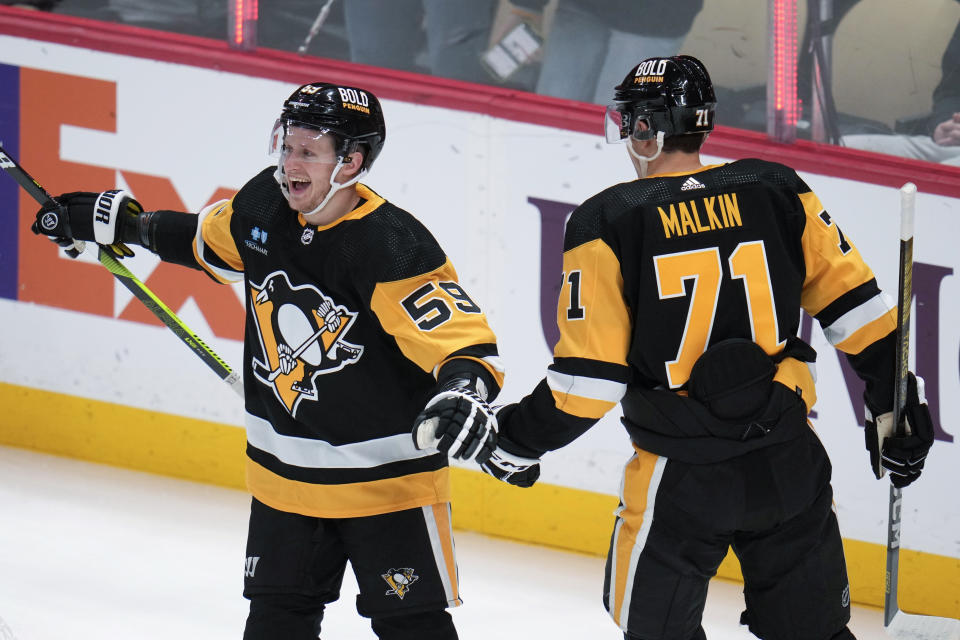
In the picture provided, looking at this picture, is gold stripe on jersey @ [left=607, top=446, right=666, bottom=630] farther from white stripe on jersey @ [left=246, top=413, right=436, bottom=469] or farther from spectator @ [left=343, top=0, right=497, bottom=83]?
spectator @ [left=343, top=0, right=497, bottom=83]

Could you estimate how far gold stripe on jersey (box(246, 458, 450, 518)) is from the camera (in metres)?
2.59

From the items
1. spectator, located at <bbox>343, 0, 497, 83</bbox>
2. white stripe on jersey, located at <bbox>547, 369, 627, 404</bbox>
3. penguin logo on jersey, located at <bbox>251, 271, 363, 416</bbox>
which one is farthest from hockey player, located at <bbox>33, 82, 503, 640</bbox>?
spectator, located at <bbox>343, 0, 497, 83</bbox>

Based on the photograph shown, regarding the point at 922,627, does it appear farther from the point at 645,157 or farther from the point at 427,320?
the point at 427,320

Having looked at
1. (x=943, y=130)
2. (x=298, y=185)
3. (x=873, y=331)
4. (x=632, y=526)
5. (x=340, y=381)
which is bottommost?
(x=632, y=526)

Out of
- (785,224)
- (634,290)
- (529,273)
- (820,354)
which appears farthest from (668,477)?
(529,273)

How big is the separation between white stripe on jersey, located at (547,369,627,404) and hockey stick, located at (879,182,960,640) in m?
0.55

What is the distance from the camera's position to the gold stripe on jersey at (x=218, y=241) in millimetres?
2793

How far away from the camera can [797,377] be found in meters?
2.53

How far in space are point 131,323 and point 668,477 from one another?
8.35ft

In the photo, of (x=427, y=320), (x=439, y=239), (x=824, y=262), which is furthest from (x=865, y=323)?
(x=439, y=239)

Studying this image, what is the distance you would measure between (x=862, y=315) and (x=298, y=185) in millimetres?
1064

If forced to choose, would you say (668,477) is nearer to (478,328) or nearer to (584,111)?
(478,328)

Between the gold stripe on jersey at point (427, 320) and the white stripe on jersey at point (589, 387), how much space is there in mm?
115

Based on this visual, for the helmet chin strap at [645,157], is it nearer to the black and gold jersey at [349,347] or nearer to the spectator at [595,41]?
the black and gold jersey at [349,347]
